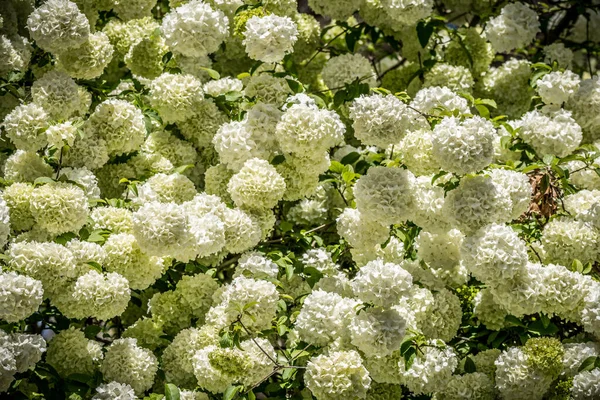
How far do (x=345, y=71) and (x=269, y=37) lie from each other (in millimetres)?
770

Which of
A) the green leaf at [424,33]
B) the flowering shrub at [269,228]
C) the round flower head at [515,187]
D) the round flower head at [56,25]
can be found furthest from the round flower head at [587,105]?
the round flower head at [56,25]

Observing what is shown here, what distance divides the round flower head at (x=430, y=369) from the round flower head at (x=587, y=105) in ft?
4.61

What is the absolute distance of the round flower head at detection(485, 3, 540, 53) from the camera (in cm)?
444

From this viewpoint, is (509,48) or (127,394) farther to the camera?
(509,48)

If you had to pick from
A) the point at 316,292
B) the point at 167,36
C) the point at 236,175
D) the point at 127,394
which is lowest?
the point at 127,394

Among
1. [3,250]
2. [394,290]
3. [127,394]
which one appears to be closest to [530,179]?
[394,290]

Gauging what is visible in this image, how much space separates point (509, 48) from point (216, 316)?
2.16m

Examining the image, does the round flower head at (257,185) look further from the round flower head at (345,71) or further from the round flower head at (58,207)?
the round flower head at (345,71)

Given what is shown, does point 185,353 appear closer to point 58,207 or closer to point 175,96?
point 58,207

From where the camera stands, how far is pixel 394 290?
2.94 meters

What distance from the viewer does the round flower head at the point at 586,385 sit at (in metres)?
3.02

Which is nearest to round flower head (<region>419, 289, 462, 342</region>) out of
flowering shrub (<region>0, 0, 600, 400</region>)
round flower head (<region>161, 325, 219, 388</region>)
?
flowering shrub (<region>0, 0, 600, 400</region>)

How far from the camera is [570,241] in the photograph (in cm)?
332

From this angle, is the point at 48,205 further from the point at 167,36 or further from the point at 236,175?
the point at 167,36
